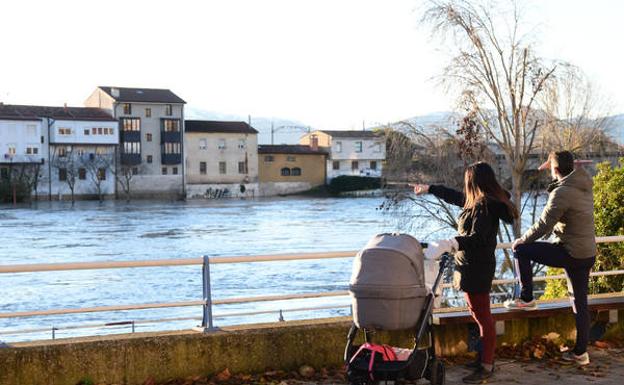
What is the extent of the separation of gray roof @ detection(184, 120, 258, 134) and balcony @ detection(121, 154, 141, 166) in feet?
39.0

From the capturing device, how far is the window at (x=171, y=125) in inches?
4776

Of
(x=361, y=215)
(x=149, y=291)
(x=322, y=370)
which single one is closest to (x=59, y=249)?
(x=149, y=291)

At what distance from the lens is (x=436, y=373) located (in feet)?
21.1

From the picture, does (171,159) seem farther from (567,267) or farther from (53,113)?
(567,267)

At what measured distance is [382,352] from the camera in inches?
236

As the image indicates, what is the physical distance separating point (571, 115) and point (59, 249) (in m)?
37.0

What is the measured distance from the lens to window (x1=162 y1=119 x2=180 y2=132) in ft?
398

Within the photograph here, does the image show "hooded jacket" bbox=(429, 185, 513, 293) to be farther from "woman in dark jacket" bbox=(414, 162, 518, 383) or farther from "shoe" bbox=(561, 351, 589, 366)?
"shoe" bbox=(561, 351, 589, 366)

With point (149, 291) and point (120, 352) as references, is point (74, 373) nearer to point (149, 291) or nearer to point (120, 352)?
point (120, 352)

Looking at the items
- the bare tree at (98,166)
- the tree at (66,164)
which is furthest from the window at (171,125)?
the tree at (66,164)

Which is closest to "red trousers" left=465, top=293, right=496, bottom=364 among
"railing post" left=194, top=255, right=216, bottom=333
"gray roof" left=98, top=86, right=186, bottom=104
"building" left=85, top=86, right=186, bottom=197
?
"railing post" left=194, top=255, right=216, bottom=333

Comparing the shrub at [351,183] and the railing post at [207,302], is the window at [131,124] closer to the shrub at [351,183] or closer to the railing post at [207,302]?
the shrub at [351,183]

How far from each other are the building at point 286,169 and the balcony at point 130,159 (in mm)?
21306

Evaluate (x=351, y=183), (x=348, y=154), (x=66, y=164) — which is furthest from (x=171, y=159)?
(x=348, y=154)
